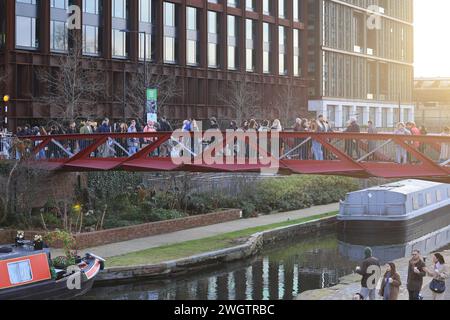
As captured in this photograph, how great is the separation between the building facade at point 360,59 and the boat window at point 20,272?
216ft

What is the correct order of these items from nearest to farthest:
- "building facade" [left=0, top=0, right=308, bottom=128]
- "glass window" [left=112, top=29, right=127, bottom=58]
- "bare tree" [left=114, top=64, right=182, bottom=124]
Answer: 1. "building facade" [left=0, top=0, right=308, bottom=128]
2. "bare tree" [left=114, top=64, right=182, bottom=124]
3. "glass window" [left=112, top=29, right=127, bottom=58]

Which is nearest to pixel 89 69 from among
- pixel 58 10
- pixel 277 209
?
pixel 58 10

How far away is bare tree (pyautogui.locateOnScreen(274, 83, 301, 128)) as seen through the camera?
75250mm

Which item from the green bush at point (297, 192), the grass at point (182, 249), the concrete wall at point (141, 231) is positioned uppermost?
the green bush at point (297, 192)

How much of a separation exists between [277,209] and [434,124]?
232 feet

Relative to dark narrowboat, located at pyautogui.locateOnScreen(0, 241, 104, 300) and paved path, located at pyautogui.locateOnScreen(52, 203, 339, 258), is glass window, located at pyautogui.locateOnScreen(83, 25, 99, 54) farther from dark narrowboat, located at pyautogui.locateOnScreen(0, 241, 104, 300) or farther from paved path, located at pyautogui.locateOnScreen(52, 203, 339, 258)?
dark narrowboat, located at pyautogui.locateOnScreen(0, 241, 104, 300)

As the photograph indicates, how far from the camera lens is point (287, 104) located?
75.9 m

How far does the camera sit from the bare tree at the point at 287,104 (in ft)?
247

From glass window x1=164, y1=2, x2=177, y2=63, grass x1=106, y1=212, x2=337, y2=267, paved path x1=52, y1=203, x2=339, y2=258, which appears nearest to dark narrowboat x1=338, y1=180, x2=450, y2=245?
paved path x1=52, y1=203, x2=339, y2=258

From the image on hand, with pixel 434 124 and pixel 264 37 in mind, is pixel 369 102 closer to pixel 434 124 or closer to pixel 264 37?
pixel 434 124

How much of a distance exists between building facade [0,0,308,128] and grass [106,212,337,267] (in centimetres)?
1886

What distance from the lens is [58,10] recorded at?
2283 inches

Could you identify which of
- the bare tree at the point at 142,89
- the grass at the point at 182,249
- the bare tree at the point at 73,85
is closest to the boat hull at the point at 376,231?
the grass at the point at 182,249

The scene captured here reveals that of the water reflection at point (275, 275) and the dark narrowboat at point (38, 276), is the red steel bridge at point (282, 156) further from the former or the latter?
the dark narrowboat at point (38, 276)
